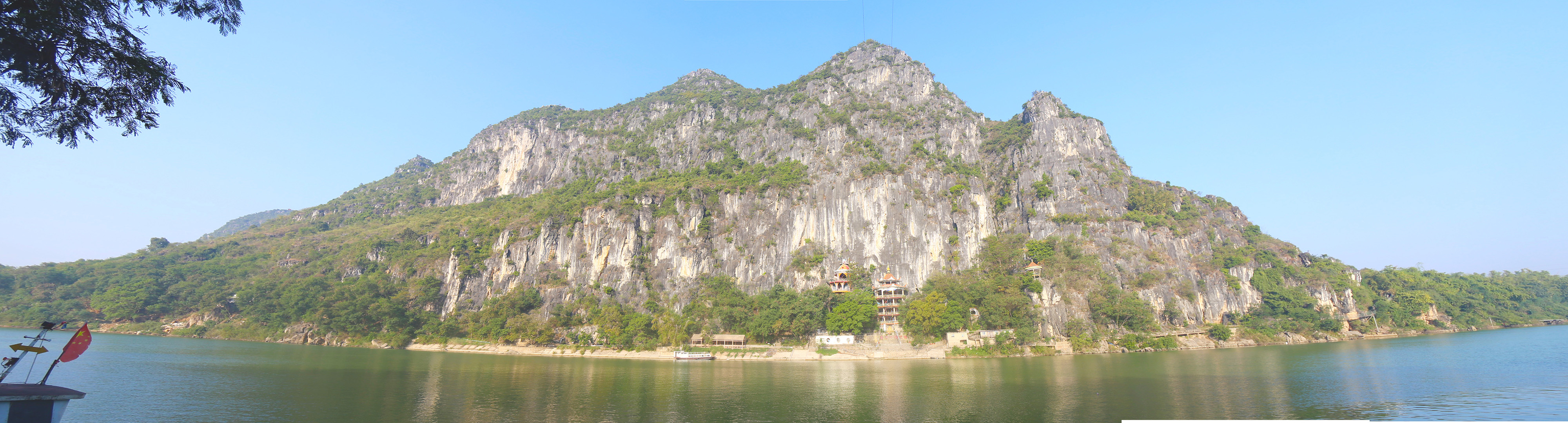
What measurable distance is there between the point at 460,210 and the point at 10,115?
85.6 metres

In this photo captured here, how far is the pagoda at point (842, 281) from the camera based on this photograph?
56.0 metres

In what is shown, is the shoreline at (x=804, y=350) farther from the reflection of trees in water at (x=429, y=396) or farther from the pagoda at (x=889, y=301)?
the reflection of trees in water at (x=429, y=396)

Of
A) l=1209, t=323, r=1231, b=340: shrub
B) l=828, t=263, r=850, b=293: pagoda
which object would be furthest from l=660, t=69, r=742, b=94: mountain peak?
l=1209, t=323, r=1231, b=340: shrub

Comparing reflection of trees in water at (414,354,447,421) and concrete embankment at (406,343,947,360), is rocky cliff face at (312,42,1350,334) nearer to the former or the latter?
concrete embankment at (406,343,947,360)

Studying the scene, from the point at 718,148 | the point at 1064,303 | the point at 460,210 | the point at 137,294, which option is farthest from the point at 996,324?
the point at 137,294

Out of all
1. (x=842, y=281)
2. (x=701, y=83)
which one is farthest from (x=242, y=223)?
(x=842, y=281)

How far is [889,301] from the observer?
177 feet

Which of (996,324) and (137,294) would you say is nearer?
(996,324)

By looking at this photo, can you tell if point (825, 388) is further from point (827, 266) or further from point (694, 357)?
point (827, 266)

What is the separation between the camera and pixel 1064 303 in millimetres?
49188

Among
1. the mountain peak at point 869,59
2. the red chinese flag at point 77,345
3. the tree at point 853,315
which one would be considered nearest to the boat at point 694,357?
the tree at point 853,315

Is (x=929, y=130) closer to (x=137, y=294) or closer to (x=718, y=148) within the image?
(x=718, y=148)

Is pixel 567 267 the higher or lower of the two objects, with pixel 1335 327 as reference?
higher

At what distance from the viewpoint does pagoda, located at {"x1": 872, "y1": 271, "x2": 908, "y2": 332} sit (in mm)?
51531
